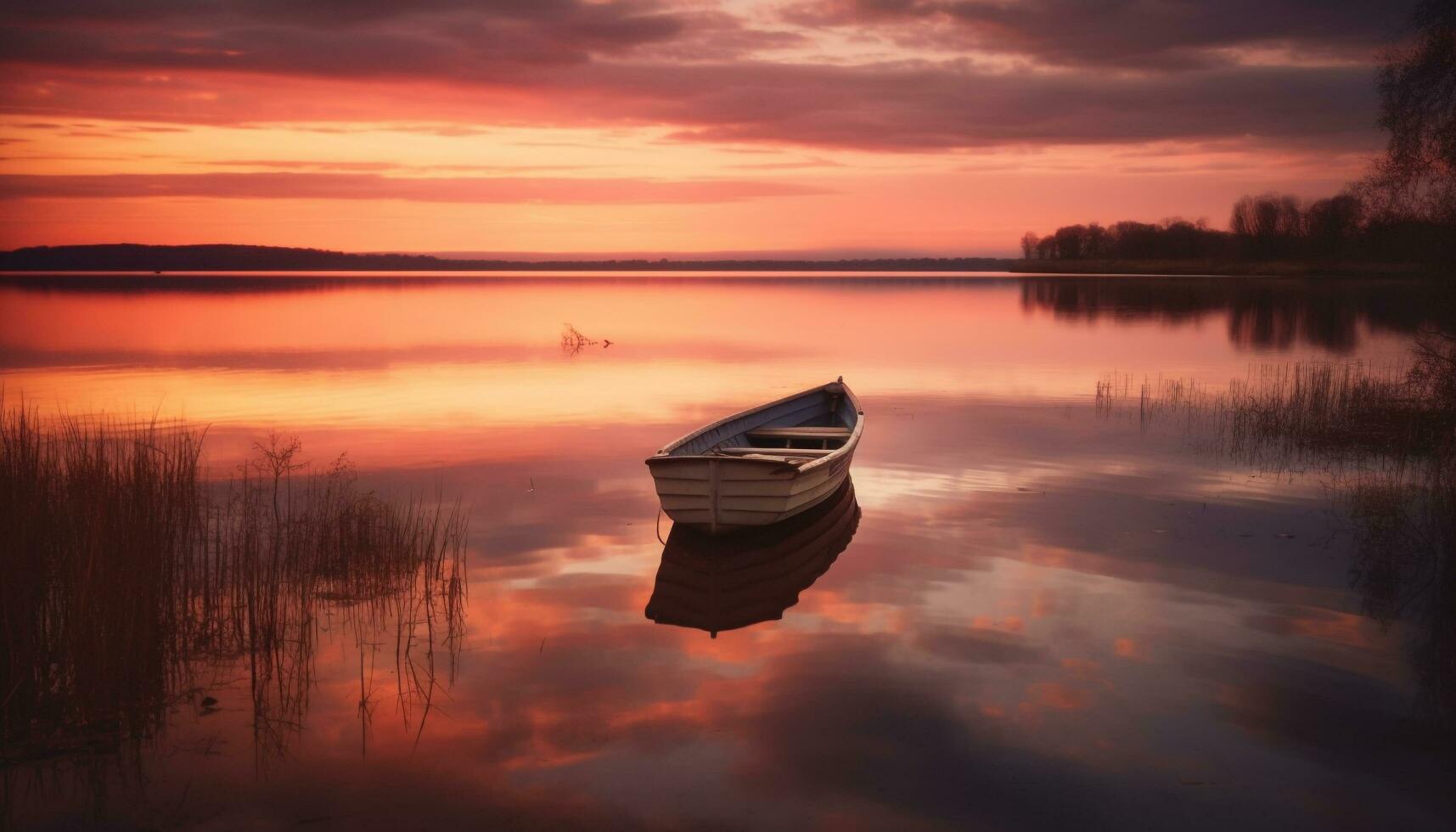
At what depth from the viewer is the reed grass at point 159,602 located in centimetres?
616

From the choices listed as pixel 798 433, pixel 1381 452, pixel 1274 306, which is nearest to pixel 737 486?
pixel 798 433

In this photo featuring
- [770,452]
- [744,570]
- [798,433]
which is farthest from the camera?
[798,433]

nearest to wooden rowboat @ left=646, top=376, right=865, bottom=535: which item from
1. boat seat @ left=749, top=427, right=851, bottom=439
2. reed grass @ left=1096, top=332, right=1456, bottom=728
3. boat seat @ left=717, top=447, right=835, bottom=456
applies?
boat seat @ left=717, top=447, right=835, bottom=456

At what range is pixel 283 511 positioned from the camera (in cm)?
1112

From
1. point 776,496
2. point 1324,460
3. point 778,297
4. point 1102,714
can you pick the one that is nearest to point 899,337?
point 1324,460

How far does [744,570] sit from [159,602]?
5.04 meters

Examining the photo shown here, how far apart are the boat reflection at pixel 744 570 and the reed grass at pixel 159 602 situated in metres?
1.94

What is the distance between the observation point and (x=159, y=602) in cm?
714

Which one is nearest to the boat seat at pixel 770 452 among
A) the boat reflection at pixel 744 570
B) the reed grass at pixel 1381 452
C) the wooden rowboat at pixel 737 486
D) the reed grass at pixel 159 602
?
the wooden rowboat at pixel 737 486

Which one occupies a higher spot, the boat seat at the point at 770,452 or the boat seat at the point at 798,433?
the boat seat at the point at 798,433

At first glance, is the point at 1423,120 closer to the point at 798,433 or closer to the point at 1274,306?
the point at 798,433

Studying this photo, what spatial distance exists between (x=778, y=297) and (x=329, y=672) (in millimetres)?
83116

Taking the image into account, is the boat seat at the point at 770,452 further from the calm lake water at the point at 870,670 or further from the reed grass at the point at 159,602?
the reed grass at the point at 159,602

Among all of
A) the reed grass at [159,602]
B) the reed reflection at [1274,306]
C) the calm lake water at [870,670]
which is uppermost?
the reed reflection at [1274,306]
